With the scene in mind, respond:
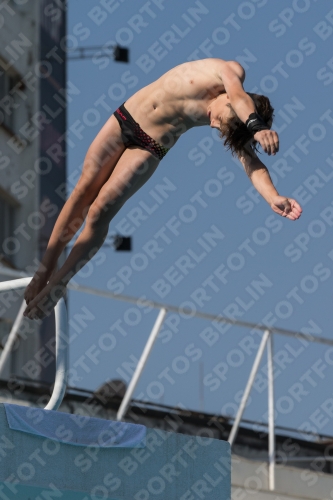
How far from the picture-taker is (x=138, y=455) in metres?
3.92

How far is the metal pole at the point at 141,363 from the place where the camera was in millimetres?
5914

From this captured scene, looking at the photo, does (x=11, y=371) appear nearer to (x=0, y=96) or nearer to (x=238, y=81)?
(x=0, y=96)

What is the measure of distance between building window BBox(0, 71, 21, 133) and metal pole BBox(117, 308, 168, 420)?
25.9 feet

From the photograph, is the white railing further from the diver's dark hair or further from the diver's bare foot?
the diver's dark hair

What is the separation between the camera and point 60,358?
415cm

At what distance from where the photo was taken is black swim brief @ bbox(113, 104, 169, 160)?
14.6ft

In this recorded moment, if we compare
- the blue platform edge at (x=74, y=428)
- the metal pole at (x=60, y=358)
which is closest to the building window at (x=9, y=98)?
the metal pole at (x=60, y=358)

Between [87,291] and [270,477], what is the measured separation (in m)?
1.60

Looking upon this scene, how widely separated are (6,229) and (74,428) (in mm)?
10115

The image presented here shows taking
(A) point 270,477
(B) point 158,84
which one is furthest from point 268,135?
(A) point 270,477

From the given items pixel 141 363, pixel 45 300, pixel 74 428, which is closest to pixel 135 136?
pixel 45 300

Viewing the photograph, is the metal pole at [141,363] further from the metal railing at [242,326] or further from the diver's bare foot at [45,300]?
the diver's bare foot at [45,300]

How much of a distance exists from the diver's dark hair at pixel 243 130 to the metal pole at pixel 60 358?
101cm

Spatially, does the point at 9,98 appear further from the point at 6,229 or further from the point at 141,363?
the point at 141,363
